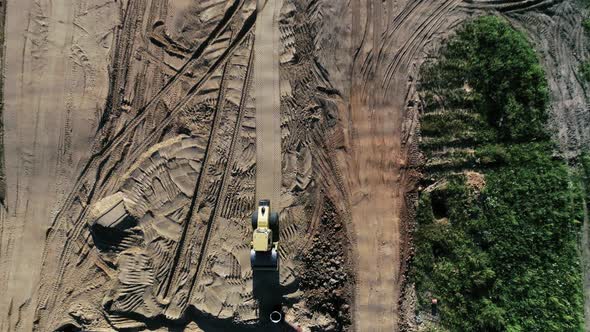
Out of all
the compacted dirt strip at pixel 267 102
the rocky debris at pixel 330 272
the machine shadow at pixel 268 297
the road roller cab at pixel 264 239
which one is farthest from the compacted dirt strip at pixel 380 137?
the road roller cab at pixel 264 239

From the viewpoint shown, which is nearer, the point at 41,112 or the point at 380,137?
the point at 41,112

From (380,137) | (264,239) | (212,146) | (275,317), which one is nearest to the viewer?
(264,239)

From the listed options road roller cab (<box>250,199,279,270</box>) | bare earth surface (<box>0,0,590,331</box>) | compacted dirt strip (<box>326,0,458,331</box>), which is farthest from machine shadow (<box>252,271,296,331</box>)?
compacted dirt strip (<box>326,0,458,331</box>)

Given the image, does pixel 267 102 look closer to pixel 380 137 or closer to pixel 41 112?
pixel 380 137

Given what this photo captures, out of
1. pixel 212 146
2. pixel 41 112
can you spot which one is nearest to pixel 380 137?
pixel 212 146

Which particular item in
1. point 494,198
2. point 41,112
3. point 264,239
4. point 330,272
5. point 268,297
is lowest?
point 268,297

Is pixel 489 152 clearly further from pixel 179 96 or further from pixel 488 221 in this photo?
pixel 179 96

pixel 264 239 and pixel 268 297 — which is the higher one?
pixel 264 239
